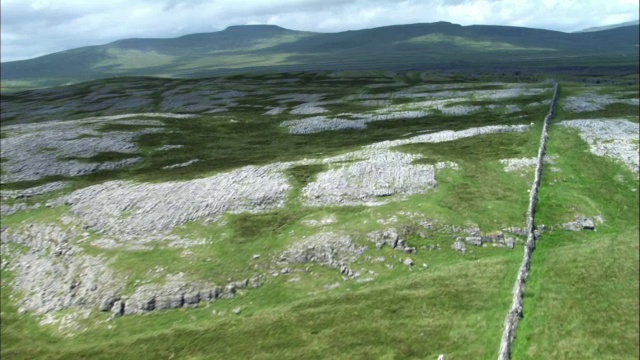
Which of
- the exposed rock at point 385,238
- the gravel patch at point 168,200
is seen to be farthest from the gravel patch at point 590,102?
the gravel patch at point 168,200

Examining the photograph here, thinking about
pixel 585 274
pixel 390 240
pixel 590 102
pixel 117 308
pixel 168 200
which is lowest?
pixel 585 274

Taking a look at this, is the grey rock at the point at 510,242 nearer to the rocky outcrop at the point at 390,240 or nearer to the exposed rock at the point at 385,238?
the rocky outcrop at the point at 390,240

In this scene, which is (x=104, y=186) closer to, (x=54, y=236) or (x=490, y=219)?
(x=54, y=236)

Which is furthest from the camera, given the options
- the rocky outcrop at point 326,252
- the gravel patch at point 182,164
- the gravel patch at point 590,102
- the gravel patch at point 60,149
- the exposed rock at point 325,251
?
the gravel patch at point 590,102

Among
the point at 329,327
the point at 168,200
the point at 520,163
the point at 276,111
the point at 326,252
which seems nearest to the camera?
the point at 329,327

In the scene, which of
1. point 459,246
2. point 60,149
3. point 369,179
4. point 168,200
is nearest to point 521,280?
point 459,246

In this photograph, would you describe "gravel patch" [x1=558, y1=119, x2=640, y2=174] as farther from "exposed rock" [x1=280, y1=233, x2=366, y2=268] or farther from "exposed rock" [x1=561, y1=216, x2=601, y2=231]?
"exposed rock" [x1=280, y1=233, x2=366, y2=268]

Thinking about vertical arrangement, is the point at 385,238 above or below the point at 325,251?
above

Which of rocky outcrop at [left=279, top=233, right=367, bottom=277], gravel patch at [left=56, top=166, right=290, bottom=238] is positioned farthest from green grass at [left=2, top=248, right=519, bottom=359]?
gravel patch at [left=56, top=166, right=290, bottom=238]

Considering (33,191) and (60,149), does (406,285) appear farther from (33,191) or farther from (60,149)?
(60,149)
